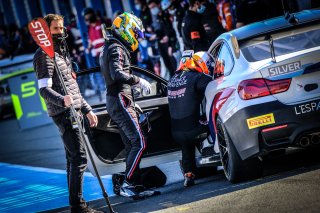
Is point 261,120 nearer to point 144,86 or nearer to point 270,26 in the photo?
point 270,26

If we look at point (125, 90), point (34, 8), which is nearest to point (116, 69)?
point (125, 90)

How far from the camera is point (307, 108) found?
→ 657 centimetres

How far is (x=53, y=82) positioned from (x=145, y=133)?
5.15 feet

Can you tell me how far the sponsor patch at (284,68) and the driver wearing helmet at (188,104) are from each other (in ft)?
3.89

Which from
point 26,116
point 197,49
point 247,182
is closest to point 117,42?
point 247,182

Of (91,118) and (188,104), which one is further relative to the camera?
(188,104)

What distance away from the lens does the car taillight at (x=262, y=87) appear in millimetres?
6602

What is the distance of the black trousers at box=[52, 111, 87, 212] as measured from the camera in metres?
6.90

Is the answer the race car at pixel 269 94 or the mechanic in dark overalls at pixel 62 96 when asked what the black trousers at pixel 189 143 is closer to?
the race car at pixel 269 94

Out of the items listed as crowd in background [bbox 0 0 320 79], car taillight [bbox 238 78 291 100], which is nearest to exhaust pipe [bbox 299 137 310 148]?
car taillight [bbox 238 78 291 100]

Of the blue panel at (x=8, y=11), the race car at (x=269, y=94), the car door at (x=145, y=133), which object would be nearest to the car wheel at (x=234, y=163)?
the race car at (x=269, y=94)

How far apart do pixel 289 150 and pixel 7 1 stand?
38.9 metres

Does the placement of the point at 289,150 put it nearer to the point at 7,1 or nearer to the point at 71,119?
the point at 71,119

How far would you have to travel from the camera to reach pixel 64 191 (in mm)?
9320
